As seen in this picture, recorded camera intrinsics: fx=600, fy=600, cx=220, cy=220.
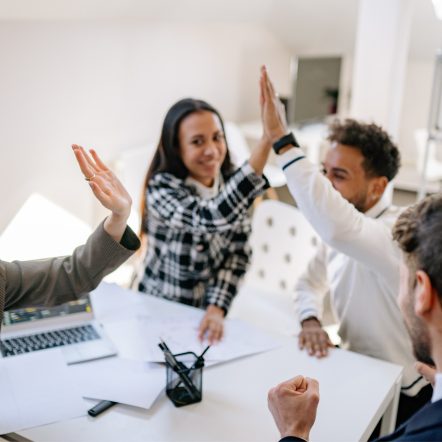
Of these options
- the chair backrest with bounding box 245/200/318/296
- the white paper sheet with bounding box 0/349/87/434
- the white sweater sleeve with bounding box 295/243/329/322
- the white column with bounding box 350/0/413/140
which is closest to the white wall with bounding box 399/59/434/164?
the white column with bounding box 350/0/413/140

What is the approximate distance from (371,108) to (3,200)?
1725 mm

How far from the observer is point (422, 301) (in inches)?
37.6

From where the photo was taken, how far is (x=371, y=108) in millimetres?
2838

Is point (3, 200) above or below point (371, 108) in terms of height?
below

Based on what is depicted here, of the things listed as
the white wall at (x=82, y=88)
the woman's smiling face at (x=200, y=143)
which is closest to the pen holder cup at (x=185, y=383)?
the woman's smiling face at (x=200, y=143)

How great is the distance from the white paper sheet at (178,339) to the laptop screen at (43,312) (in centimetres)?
9

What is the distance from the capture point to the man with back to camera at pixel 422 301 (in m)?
0.93

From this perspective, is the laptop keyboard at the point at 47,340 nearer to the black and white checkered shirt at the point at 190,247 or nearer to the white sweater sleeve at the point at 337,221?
the black and white checkered shirt at the point at 190,247

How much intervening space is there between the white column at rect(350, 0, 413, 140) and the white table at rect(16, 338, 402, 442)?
1.59 metres

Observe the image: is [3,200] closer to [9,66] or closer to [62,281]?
[9,66]

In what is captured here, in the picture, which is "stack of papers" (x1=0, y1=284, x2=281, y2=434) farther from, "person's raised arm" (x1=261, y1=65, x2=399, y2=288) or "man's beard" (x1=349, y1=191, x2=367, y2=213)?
"man's beard" (x1=349, y1=191, x2=367, y2=213)

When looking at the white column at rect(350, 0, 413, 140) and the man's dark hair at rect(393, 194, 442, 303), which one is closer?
the man's dark hair at rect(393, 194, 442, 303)

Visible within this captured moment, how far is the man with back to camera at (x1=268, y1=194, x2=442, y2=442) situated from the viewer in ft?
3.06

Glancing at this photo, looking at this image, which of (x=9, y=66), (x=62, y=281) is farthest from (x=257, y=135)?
(x=62, y=281)
